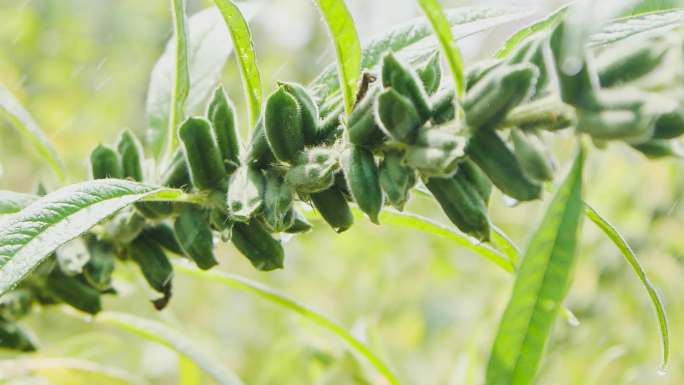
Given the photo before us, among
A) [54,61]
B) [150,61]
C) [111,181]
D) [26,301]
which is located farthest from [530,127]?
[150,61]

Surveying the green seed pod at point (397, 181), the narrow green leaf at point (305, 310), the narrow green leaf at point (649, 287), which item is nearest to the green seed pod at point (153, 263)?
the narrow green leaf at point (305, 310)

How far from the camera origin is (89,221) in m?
0.66

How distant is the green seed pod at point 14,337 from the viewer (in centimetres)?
105

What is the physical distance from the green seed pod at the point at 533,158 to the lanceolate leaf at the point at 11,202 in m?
0.51

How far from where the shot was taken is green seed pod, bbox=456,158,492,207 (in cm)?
66

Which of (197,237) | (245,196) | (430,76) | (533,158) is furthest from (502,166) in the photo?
(197,237)

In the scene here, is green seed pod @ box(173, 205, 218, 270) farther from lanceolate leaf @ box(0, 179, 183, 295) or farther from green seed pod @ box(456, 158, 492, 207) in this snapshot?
green seed pod @ box(456, 158, 492, 207)

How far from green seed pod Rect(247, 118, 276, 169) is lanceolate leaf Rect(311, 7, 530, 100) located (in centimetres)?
9

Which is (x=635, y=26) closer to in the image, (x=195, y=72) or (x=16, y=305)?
(x=195, y=72)

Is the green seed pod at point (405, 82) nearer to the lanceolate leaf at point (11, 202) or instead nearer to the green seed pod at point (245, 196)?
the green seed pod at point (245, 196)

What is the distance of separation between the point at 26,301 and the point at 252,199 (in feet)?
1.52

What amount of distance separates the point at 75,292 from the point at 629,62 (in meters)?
0.71

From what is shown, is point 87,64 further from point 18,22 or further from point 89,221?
point 89,221

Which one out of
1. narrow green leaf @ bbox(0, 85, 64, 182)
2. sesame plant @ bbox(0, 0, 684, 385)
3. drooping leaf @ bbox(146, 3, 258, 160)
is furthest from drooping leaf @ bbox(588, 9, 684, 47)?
narrow green leaf @ bbox(0, 85, 64, 182)
